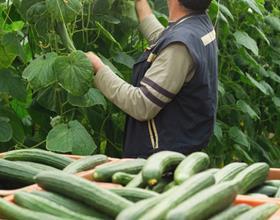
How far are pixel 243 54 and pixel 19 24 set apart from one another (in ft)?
5.90

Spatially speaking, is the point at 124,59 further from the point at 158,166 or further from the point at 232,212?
the point at 232,212

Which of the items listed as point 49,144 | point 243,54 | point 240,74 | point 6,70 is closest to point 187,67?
point 49,144

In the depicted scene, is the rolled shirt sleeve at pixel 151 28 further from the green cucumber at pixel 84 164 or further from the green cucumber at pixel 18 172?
the green cucumber at pixel 18 172

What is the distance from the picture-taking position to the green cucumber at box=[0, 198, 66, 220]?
5.71 ft

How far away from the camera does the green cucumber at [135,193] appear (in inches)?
75.7

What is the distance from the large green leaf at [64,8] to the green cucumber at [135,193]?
1.51 m

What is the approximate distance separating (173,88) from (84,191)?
1439 millimetres

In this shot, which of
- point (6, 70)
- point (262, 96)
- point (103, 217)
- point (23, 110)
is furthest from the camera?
point (262, 96)

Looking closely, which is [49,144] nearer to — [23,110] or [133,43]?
[23,110]

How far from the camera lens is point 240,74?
5.36 m

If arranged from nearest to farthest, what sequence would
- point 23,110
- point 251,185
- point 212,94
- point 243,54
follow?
point 251,185
point 212,94
point 23,110
point 243,54

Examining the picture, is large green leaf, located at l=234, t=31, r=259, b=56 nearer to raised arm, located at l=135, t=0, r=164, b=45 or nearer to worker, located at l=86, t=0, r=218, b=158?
raised arm, located at l=135, t=0, r=164, b=45

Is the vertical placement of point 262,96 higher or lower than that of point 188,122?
lower

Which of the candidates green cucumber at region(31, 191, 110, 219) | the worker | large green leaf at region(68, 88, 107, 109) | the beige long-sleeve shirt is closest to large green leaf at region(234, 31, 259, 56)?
the worker
